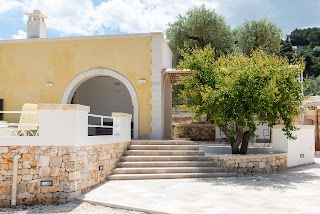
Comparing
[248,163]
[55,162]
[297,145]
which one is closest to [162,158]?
[248,163]

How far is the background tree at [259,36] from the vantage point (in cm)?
2820

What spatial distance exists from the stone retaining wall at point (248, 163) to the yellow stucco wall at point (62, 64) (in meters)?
Result: 4.40

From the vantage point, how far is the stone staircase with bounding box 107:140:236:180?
12.2m

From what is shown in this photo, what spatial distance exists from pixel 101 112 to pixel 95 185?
34.9 ft

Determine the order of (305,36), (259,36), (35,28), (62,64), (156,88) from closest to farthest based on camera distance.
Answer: (156,88) → (62,64) → (35,28) → (259,36) → (305,36)

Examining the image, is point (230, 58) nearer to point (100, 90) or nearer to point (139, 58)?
point (139, 58)

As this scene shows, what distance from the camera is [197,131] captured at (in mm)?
23656

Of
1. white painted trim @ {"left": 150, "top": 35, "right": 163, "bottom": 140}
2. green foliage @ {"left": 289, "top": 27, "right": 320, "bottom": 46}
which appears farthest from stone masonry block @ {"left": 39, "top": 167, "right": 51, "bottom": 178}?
green foliage @ {"left": 289, "top": 27, "right": 320, "bottom": 46}

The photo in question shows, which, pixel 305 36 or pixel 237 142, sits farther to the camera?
pixel 305 36

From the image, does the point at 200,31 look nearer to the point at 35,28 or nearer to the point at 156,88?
the point at 156,88

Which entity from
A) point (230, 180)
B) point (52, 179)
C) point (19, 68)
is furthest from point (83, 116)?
point (19, 68)

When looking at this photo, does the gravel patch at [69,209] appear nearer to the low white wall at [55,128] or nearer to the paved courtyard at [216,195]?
the paved courtyard at [216,195]

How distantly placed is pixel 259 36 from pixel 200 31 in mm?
5393

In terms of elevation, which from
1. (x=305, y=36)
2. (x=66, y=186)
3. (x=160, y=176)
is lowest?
(x=160, y=176)
